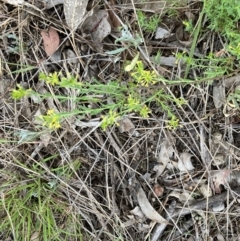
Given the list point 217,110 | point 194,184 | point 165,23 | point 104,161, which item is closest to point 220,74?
point 217,110

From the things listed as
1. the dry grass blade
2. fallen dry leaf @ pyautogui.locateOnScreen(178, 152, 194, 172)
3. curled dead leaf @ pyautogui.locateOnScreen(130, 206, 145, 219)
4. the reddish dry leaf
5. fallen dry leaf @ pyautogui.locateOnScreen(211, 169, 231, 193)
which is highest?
the dry grass blade

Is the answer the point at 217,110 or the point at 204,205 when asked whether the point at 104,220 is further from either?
the point at 217,110

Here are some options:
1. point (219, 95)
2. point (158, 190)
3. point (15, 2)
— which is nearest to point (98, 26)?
point (15, 2)

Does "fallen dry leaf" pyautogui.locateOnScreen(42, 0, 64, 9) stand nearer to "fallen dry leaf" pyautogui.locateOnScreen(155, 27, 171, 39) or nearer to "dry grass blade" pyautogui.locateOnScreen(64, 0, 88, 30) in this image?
"dry grass blade" pyautogui.locateOnScreen(64, 0, 88, 30)

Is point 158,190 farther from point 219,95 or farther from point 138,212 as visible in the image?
point 219,95

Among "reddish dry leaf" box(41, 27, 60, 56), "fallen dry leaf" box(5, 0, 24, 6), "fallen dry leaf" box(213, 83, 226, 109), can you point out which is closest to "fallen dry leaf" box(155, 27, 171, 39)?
"fallen dry leaf" box(213, 83, 226, 109)
